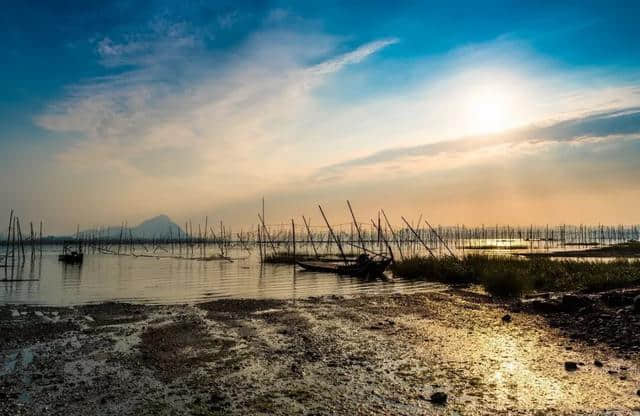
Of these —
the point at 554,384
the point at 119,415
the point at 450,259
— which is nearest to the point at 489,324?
the point at 554,384

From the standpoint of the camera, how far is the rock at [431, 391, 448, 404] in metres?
6.73

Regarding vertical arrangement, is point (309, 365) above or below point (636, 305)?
below

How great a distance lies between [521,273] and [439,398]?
641 inches

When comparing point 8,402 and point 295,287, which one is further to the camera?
point 295,287

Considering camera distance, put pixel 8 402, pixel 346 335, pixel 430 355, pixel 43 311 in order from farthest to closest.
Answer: pixel 43 311 → pixel 346 335 → pixel 430 355 → pixel 8 402

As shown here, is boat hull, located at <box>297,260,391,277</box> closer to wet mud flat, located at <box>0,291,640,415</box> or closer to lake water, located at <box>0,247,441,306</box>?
lake water, located at <box>0,247,441,306</box>

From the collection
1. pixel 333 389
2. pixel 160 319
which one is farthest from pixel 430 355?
pixel 160 319

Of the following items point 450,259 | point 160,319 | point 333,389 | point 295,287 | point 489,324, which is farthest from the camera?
point 450,259

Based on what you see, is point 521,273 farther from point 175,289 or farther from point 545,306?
point 175,289

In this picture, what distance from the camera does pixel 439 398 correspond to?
6762 millimetres

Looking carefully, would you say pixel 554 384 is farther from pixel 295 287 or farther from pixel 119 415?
pixel 295 287

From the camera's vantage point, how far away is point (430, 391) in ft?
23.8

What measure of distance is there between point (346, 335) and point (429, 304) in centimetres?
642

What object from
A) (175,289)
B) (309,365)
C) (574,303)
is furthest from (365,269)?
(309,365)
